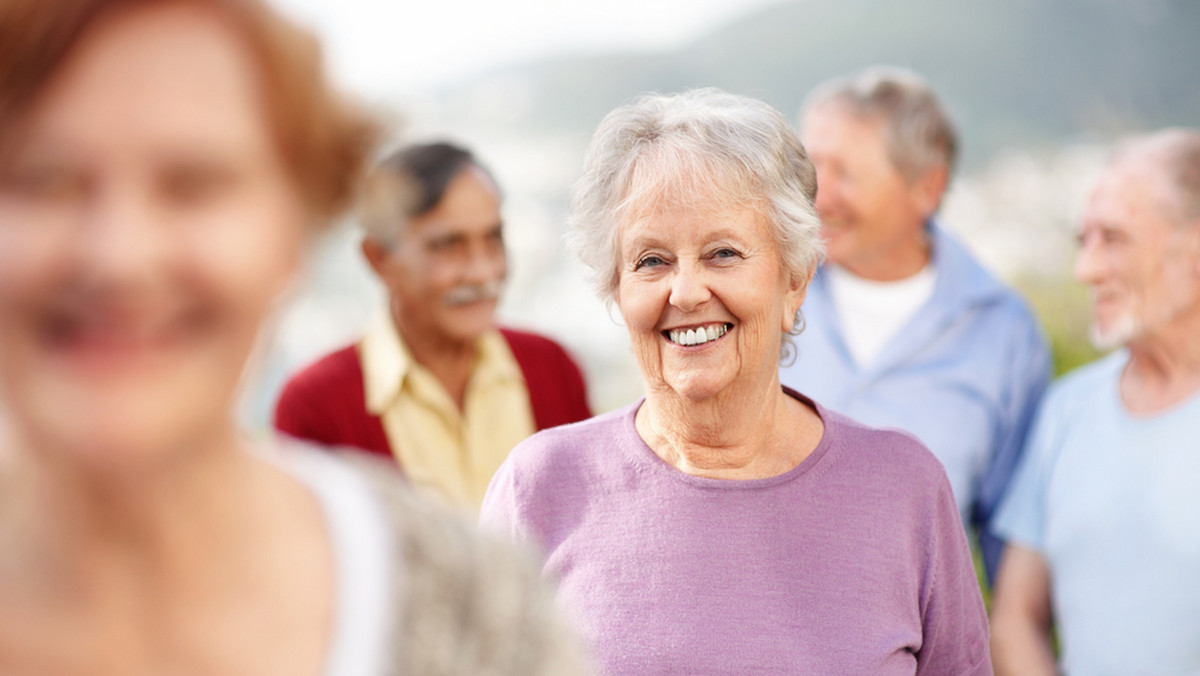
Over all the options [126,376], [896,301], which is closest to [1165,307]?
[896,301]

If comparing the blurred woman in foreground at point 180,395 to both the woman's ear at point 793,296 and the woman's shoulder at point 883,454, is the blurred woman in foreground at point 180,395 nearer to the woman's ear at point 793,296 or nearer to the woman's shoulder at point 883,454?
the woman's shoulder at point 883,454

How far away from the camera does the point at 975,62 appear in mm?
6309

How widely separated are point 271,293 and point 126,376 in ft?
0.39

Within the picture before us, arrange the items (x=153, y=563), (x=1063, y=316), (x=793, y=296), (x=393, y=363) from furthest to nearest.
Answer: (x=1063, y=316)
(x=393, y=363)
(x=793, y=296)
(x=153, y=563)

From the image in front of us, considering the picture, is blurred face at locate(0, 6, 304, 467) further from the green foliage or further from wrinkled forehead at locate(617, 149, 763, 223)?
the green foliage

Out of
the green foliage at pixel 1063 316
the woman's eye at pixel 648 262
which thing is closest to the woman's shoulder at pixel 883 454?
the woman's eye at pixel 648 262

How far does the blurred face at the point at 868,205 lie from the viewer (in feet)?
10.3

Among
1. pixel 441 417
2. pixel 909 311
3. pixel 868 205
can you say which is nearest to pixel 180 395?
pixel 441 417

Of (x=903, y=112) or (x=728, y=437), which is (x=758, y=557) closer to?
(x=728, y=437)

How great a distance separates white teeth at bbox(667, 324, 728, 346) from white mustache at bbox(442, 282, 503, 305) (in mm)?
1084

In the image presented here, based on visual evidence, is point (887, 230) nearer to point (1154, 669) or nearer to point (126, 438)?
point (1154, 669)

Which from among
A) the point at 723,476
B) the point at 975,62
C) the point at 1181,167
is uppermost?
the point at 975,62

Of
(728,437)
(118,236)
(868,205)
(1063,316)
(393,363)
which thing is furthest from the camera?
(1063,316)

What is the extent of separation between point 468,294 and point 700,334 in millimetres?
1124
